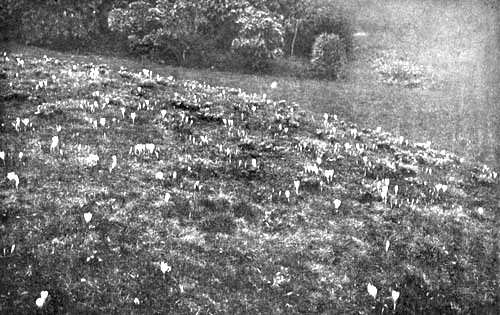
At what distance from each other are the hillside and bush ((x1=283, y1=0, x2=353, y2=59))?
20708 mm

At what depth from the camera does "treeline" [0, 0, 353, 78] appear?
97.3 feet

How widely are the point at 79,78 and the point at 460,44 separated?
34687 mm

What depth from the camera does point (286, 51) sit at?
1454 inches

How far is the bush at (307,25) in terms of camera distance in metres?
37.0

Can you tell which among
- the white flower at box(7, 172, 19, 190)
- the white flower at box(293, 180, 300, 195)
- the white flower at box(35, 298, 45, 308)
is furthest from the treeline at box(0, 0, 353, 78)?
the white flower at box(35, 298, 45, 308)

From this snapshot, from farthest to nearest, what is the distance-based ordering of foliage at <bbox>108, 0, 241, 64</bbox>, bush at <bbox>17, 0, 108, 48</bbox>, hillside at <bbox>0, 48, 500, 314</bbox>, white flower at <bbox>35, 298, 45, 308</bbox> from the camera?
foliage at <bbox>108, 0, 241, 64</bbox>, bush at <bbox>17, 0, 108, 48</bbox>, hillside at <bbox>0, 48, 500, 314</bbox>, white flower at <bbox>35, 298, 45, 308</bbox>

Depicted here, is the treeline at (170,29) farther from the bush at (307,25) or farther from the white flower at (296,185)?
the white flower at (296,185)

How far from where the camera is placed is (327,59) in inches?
1273

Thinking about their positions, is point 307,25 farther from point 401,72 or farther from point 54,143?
point 54,143

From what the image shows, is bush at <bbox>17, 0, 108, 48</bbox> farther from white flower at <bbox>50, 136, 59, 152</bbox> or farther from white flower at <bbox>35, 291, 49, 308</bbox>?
white flower at <bbox>35, 291, 49, 308</bbox>

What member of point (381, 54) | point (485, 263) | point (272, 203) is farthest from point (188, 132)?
point (381, 54)

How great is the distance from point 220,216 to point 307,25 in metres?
29.3

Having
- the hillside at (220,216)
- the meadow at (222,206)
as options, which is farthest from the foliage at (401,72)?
the hillside at (220,216)

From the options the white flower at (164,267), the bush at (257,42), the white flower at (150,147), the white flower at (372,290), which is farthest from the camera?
the bush at (257,42)
